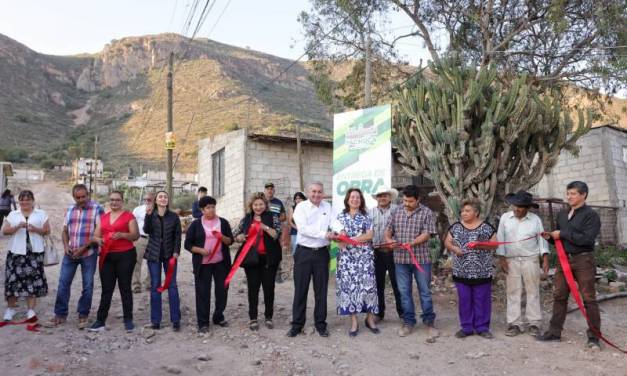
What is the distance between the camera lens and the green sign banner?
796 cm

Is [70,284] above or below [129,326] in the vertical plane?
above

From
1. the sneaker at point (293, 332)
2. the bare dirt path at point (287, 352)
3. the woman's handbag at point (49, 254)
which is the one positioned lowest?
the bare dirt path at point (287, 352)

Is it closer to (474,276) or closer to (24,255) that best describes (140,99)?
(24,255)

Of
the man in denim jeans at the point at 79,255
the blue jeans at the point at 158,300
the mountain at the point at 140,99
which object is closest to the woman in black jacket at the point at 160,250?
the blue jeans at the point at 158,300

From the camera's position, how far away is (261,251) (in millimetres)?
5938

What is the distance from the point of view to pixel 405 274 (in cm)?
592

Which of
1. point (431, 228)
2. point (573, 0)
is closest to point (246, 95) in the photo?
point (573, 0)

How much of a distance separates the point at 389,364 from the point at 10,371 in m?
3.30

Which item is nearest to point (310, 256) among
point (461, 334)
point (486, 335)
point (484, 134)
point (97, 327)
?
point (461, 334)

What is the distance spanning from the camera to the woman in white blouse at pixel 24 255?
19.6 feet

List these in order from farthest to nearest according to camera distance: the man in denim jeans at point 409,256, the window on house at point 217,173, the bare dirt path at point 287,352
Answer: the window on house at point 217,173
the man in denim jeans at point 409,256
the bare dirt path at point 287,352

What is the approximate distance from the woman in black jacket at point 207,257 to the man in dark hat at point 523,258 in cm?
312

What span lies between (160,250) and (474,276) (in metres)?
3.49

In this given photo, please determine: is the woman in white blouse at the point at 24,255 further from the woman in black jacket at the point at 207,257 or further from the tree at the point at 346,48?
the tree at the point at 346,48
